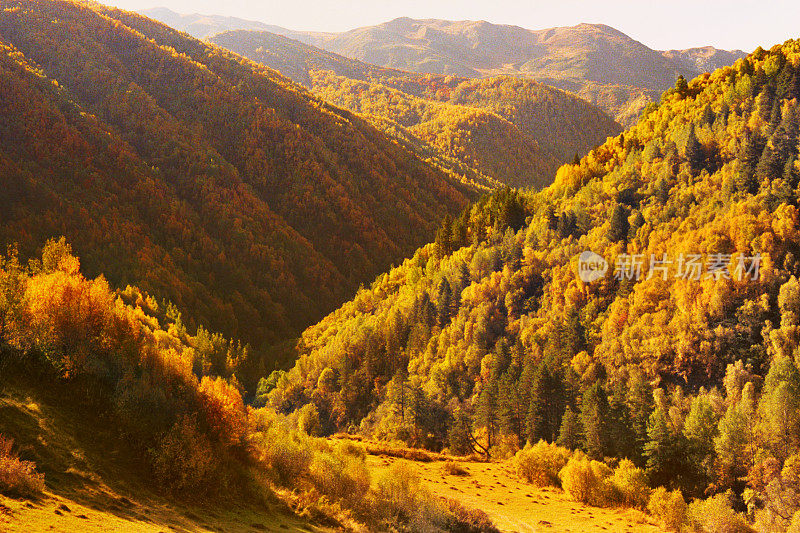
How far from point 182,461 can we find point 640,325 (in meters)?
74.8

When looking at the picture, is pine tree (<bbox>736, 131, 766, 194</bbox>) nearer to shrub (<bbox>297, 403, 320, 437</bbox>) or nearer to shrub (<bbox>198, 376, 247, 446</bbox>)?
shrub (<bbox>198, 376, 247, 446</bbox>)

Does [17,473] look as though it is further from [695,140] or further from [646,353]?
[695,140]

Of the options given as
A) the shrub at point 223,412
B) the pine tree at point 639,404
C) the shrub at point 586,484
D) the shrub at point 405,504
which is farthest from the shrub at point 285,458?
the pine tree at point 639,404

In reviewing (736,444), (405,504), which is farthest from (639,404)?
(405,504)

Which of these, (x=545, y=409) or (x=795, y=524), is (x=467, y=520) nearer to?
(x=795, y=524)

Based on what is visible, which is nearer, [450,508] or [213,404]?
[213,404]

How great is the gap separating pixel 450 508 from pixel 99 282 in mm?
46091

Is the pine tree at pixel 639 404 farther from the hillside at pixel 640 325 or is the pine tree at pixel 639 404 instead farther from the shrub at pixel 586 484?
the shrub at pixel 586 484

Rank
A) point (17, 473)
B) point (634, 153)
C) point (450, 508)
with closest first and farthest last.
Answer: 1. point (17, 473)
2. point (450, 508)
3. point (634, 153)

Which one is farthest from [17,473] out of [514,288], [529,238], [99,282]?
[529,238]

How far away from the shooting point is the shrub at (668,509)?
6234cm

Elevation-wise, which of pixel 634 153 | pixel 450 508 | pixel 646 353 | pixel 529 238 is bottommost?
pixel 450 508

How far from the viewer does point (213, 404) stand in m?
50.9

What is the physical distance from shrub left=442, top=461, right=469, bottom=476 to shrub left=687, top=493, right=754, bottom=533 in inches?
1168
